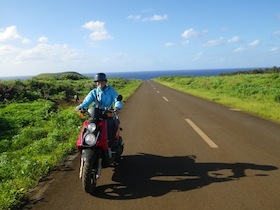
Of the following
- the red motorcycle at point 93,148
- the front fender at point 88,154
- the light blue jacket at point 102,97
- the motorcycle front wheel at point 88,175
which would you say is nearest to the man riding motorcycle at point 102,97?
the light blue jacket at point 102,97

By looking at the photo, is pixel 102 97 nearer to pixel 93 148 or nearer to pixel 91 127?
pixel 91 127

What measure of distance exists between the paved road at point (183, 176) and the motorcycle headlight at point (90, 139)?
0.82 meters

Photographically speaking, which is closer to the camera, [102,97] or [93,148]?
[93,148]

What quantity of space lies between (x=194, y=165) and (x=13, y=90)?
17609mm

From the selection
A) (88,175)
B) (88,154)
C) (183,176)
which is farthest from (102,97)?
(183,176)

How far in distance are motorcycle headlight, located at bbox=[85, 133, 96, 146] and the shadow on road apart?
819mm

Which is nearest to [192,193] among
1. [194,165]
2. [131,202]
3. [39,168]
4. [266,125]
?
[131,202]

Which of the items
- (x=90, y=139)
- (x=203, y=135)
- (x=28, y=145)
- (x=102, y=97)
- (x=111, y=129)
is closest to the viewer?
(x=90, y=139)

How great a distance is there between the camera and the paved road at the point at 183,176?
4.50 meters

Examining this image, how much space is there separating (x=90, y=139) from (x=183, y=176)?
194cm

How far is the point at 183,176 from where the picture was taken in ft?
18.6

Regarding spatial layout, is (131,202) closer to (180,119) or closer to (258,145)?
(258,145)

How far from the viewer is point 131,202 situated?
14.9 feet

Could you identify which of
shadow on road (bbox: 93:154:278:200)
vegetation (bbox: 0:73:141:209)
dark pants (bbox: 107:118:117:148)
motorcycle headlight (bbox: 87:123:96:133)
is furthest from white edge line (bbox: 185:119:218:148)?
motorcycle headlight (bbox: 87:123:96:133)
